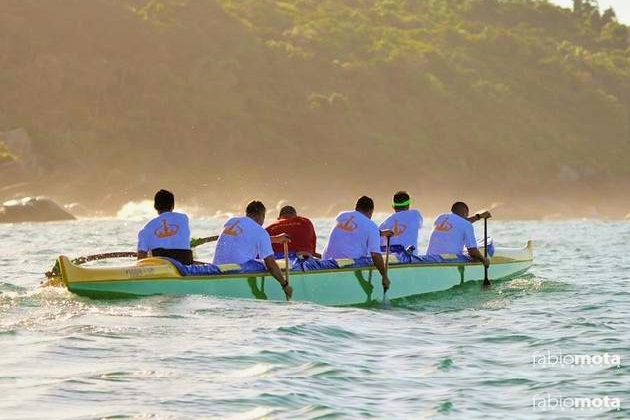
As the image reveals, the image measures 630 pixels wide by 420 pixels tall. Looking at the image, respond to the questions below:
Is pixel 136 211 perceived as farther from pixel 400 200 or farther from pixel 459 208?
pixel 400 200

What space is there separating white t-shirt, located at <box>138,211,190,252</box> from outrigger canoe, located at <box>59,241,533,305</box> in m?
0.38

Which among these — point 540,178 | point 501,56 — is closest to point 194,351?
point 540,178

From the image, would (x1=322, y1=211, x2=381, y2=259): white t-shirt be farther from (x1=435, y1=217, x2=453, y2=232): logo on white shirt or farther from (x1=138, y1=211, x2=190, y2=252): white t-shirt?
(x1=138, y1=211, x2=190, y2=252): white t-shirt

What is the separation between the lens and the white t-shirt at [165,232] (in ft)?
55.7

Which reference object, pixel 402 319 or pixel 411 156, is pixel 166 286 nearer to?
pixel 402 319

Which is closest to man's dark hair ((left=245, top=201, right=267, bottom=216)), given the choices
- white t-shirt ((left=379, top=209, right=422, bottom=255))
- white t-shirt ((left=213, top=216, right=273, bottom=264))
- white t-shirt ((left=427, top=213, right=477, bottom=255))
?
white t-shirt ((left=213, top=216, right=273, bottom=264))

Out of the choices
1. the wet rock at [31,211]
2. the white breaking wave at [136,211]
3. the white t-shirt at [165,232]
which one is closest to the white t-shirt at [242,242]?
the white t-shirt at [165,232]

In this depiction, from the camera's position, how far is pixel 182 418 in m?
10.1

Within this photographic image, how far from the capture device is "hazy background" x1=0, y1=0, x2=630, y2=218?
11069 cm

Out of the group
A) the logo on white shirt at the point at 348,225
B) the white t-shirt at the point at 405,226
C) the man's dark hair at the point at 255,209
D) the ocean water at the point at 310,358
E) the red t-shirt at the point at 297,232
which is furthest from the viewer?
the white t-shirt at the point at 405,226

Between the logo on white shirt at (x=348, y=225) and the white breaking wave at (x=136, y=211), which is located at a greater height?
the white breaking wave at (x=136, y=211)

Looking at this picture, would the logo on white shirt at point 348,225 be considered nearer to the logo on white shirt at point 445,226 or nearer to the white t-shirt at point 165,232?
the logo on white shirt at point 445,226

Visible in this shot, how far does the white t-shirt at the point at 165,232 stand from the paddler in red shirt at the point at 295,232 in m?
2.36

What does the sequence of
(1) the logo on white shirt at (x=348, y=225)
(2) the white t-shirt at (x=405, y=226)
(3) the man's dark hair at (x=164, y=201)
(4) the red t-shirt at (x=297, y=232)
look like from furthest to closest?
1. (2) the white t-shirt at (x=405, y=226)
2. (4) the red t-shirt at (x=297, y=232)
3. (1) the logo on white shirt at (x=348, y=225)
4. (3) the man's dark hair at (x=164, y=201)
